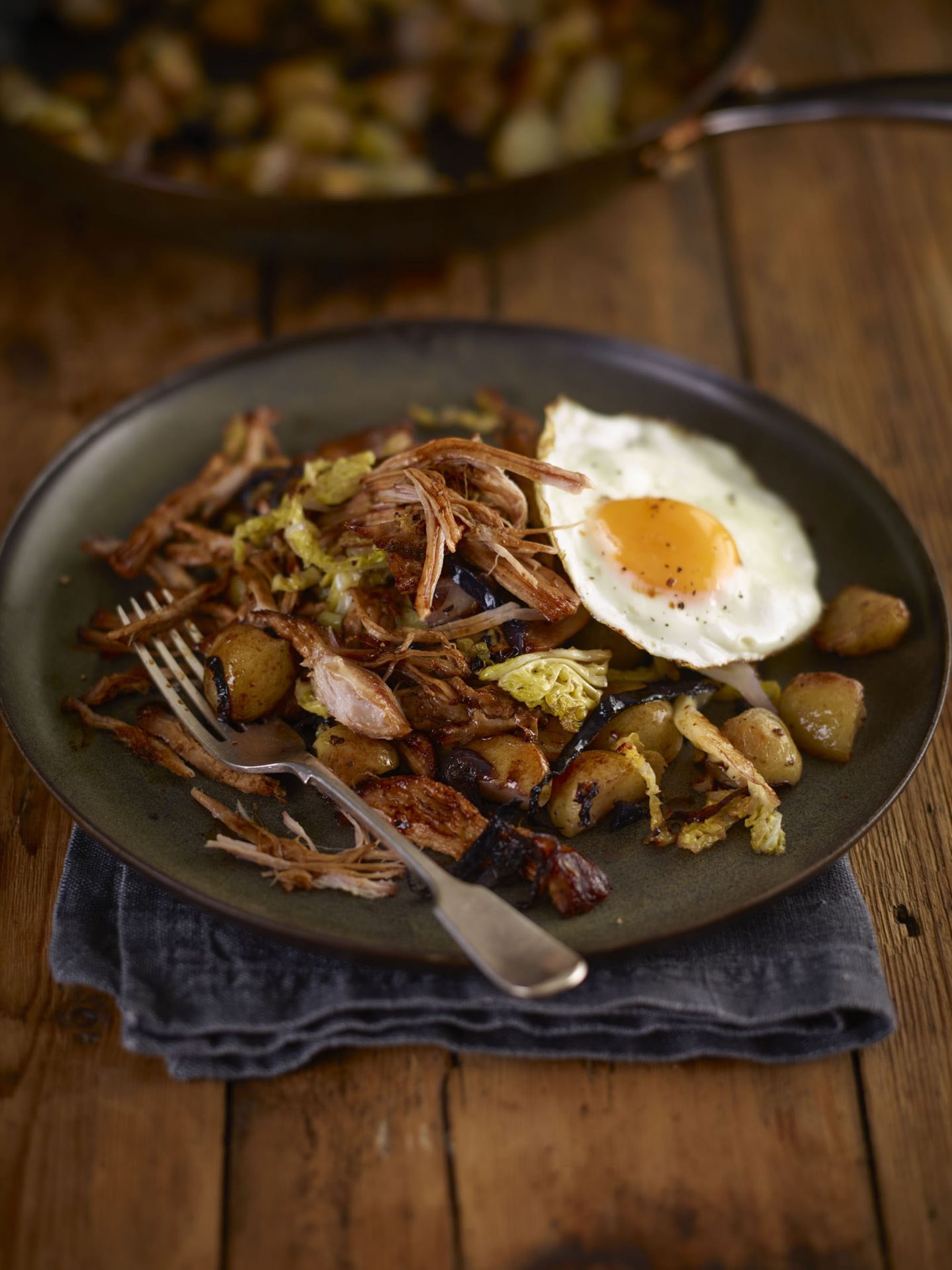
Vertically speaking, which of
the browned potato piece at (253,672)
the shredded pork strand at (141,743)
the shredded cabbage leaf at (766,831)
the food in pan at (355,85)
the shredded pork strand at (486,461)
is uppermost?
the food in pan at (355,85)

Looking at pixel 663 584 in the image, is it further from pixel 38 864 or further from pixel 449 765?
pixel 38 864

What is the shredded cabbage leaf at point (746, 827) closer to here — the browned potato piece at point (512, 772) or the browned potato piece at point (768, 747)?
the browned potato piece at point (768, 747)

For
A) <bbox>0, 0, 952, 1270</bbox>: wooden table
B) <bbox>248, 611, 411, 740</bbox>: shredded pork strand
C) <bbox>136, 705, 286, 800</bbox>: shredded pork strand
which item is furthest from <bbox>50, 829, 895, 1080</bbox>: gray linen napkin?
<bbox>248, 611, 411, 740</bbox>: shredded pork strand

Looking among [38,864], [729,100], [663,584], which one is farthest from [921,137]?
[38,864]

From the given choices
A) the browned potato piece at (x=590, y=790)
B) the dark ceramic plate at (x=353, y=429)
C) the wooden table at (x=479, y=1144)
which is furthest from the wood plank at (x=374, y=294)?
the browned potato piece at (x=590, y=790)

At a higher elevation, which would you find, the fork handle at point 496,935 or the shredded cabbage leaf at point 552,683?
the shredded cabbage leaf at point 552,683

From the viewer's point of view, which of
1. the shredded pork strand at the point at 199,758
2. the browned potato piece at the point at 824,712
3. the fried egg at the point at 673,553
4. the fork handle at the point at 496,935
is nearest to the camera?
the fork handle at the point at 496,935

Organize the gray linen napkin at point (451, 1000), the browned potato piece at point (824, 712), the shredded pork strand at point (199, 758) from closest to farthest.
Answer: the gray linen napkin at point (451, 1000), the shredded pork strand at point (199, 758), the browned potato piece at point (824, 712)
